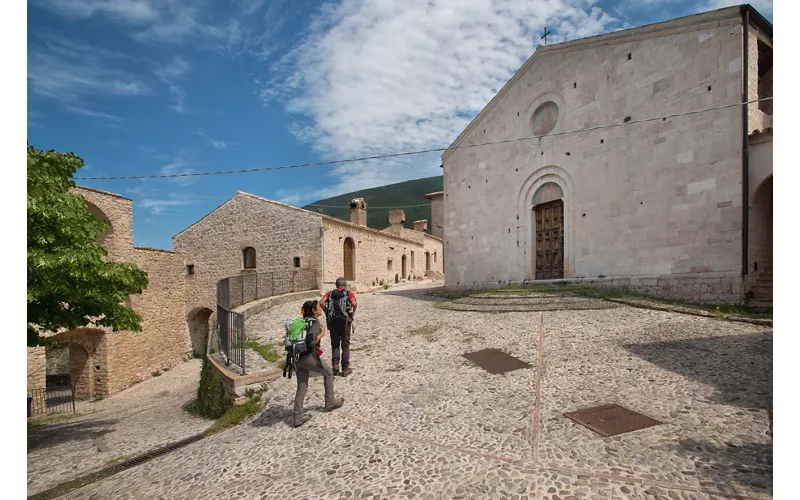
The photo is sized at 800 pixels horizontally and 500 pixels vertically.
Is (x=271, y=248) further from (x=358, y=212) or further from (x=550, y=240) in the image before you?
(x=550, y=240)

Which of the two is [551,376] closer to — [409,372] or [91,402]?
[409,372]

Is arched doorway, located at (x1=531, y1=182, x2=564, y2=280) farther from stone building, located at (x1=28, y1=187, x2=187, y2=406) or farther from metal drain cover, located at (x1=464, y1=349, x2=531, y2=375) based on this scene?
stone building, located at (x1=28, y1=187, x2=187, y2=406)

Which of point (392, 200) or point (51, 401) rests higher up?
point (392, 200)

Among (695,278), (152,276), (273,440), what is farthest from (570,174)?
(152,276)

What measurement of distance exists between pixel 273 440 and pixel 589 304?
9145 mm

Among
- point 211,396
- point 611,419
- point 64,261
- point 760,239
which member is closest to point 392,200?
point 760,239

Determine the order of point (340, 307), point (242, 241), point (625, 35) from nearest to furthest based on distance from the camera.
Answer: point (340, 307)
point (625, 35)
point (242, 241)

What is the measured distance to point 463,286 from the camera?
57.1 ft

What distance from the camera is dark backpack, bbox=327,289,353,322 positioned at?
626 cm

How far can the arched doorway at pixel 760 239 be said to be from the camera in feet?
32.0

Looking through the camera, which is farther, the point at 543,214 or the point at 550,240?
the point at 543,214

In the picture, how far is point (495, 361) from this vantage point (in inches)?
258

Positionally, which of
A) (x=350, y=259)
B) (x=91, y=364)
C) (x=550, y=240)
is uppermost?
(x=550, y=240)

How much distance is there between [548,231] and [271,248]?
15.3 m
